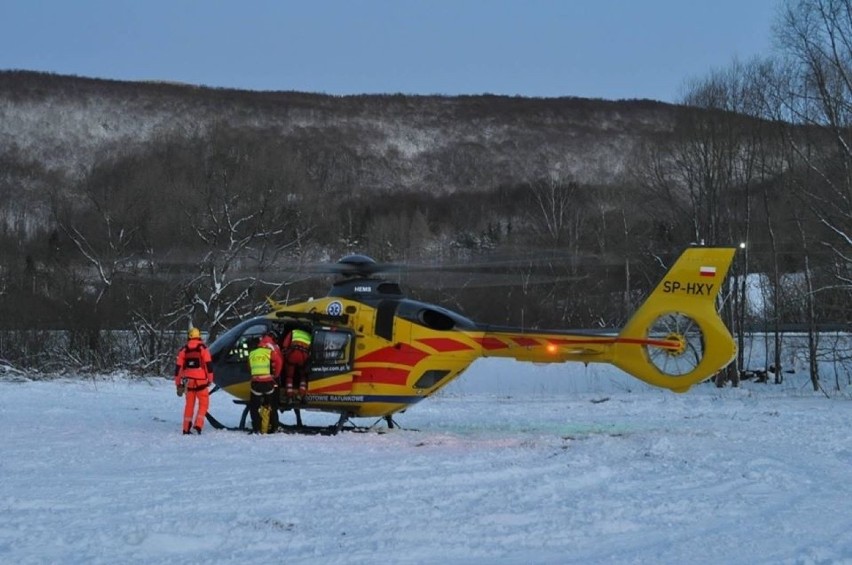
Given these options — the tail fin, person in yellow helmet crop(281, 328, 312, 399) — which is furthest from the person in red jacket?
the tail fin

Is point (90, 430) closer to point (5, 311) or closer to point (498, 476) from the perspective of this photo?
point (498, 476)

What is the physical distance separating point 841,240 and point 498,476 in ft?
59.1

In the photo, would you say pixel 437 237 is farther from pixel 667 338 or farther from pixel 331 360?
pixel 667 338

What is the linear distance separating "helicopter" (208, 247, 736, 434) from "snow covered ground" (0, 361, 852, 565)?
38.4 inches

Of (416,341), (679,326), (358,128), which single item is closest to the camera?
(679,326)

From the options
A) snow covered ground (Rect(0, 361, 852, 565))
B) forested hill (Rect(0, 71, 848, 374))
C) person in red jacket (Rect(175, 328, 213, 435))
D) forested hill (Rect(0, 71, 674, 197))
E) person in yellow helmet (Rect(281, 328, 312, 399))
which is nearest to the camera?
snow covered ground (Rect(0, 361, 852, 565))

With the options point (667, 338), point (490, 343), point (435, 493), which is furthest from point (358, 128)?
point (435, 493)

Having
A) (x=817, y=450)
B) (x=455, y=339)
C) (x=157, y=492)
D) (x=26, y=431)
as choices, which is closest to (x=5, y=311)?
(x=26, y=431)

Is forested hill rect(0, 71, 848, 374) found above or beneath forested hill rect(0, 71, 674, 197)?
beneath

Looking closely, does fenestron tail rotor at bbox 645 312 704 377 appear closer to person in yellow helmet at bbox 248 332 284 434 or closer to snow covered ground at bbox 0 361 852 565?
snow covered ground at bbox 0 361 852 565

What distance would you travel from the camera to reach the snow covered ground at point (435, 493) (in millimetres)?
5676

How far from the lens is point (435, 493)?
775cm

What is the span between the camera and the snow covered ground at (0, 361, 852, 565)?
5676 millimetres

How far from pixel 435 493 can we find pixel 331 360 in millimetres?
5750
